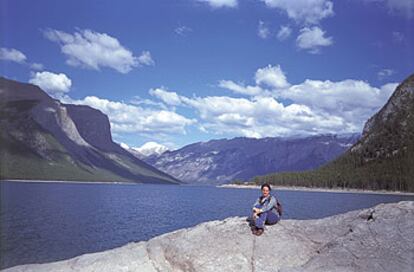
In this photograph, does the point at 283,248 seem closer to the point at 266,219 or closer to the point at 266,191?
the point at 266,219

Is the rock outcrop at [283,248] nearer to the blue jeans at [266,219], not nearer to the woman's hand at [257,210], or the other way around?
the blue jeans at [266,219]

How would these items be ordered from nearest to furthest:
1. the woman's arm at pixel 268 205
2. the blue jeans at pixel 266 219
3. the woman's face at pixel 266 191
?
1. the blue jeans at pixel 266 219
2. the woman's arm at pixel 268 205
3. the woman's face at pixel 266 191

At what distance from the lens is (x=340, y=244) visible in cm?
1666

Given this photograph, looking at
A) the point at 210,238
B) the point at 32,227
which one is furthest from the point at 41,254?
the point at 210,238

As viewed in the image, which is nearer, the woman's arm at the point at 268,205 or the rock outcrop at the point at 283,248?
the rock outcrop at the point at 283,248

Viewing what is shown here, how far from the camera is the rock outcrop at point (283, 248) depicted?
1559 centimetres

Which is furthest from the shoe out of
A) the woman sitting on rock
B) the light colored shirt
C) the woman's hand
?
the light colored shirt

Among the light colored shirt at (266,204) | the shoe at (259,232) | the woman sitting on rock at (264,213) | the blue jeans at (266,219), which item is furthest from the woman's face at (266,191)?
the shoe at (259,232)

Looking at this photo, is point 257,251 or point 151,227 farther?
point 151,227

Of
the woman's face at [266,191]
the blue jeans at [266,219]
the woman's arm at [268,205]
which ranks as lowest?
the blue jeans at [266,219]

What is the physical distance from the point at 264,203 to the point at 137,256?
6361 millimetres

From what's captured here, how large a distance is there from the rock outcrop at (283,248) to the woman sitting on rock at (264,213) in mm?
395

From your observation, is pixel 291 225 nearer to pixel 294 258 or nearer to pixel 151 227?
pixel 294 258

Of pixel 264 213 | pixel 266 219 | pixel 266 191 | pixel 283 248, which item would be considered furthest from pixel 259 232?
pixel 266 191
